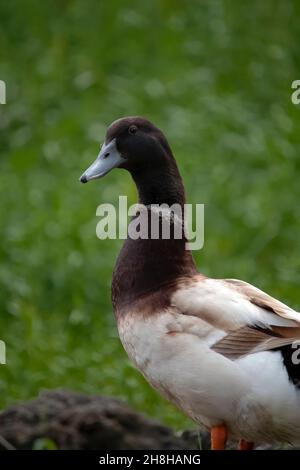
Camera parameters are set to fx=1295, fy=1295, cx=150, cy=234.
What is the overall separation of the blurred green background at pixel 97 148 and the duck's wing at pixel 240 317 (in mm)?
1962

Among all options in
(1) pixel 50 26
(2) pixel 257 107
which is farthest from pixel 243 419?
(1) pixel 50 26

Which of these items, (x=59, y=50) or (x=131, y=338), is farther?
(x=59, y=50)

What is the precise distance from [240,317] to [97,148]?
15.8 feet

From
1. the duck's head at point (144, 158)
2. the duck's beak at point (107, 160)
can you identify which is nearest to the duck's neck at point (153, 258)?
the duck's head at point (144, 158)

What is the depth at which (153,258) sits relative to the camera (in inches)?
205

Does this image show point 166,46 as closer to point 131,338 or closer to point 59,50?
point 59,50

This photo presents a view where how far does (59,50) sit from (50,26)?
392 millimetres

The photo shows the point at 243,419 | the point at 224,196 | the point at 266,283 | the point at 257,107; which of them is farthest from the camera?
the point at 257,107

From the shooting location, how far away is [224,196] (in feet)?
28.8

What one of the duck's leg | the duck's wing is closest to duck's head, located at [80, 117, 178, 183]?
the duck's wing

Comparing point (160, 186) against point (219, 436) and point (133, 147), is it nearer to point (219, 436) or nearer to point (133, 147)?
point (133, 147)

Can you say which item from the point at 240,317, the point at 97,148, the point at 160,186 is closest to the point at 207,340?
the point at 240,317

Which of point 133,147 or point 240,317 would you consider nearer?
point 240,317
